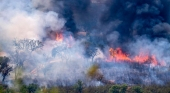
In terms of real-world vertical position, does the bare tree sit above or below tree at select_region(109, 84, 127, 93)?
above

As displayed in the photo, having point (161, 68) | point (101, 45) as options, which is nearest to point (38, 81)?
point (101, 45)

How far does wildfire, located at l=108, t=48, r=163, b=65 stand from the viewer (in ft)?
526

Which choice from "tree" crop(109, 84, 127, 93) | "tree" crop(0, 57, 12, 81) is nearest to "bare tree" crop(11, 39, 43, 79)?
"tree" crop(0, 57, 12, 81)

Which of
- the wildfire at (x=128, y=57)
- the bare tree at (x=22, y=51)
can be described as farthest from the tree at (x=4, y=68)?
the wildfire at (x=128, y=57)

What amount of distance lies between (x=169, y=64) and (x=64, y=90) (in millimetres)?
70688

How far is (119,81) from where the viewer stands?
137 metres

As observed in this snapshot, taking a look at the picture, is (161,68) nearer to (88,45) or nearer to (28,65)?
(88,45)

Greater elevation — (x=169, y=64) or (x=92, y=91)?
(x=169, y=64)

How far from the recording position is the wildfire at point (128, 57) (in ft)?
526

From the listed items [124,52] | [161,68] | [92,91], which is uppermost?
[124,52]

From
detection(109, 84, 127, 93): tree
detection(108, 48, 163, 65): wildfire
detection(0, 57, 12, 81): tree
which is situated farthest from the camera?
detection(108, 48, 163, 65): wildfire

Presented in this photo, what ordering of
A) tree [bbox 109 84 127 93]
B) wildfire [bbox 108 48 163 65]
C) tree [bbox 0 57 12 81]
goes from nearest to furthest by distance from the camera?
1. tree [bbox 109 84 127 93]
2. tree [bbox 0 57 12 81]
3. wildfire [bbox 108 48 163 65]

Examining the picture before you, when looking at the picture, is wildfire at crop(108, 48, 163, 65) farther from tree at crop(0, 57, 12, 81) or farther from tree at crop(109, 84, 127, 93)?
tree at crop(0, 57, 12, 81)

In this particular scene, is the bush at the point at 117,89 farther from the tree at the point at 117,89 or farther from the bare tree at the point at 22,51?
the bare tree at the point at 22,51
